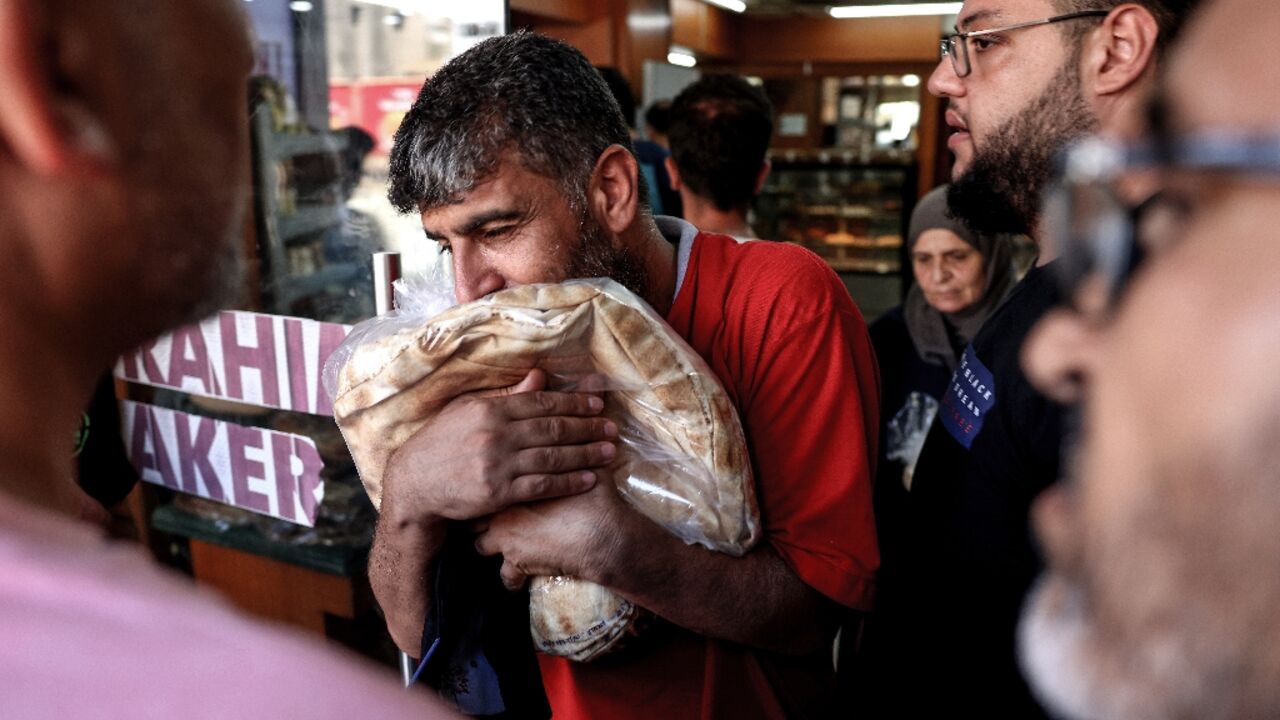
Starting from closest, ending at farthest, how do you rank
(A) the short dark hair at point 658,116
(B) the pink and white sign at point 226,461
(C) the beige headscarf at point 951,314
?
(B) the pink and white sign at point 226,461
(C) the beige headscarf at point 951,314
(A) the short dark hair at point 658,116

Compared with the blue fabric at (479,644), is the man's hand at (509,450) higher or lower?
higher

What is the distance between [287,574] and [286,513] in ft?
0.92

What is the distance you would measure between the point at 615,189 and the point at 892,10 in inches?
319

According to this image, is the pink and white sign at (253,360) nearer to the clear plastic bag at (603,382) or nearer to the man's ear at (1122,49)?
the clear plastic bag at (603,382)

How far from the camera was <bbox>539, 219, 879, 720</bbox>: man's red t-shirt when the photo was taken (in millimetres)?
1345

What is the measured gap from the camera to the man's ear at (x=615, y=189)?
4.80ft

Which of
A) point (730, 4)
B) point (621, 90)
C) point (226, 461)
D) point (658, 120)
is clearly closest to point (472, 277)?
point (226, 461)

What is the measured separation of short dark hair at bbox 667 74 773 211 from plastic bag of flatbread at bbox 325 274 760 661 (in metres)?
2.03

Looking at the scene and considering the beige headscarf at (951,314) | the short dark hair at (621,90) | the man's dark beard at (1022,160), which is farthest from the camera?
the short dark hair at (621,90)

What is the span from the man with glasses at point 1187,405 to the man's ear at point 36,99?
567 mm

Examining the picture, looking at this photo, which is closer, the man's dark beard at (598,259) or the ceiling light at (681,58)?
the man's dark beard at (598,259)

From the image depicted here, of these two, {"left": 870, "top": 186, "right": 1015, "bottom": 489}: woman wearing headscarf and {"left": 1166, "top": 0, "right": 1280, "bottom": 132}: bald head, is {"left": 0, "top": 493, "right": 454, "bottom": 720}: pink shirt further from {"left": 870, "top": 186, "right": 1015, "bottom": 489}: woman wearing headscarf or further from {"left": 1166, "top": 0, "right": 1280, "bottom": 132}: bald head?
{"left": 870, "top": 186, "right": 1015, "bottom": 489}: woman wearing headscarf

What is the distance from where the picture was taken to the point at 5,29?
51 cm

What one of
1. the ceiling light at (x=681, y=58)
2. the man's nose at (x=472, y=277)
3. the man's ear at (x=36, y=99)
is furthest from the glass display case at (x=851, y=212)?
the man's ear at (x=36, y=99)
